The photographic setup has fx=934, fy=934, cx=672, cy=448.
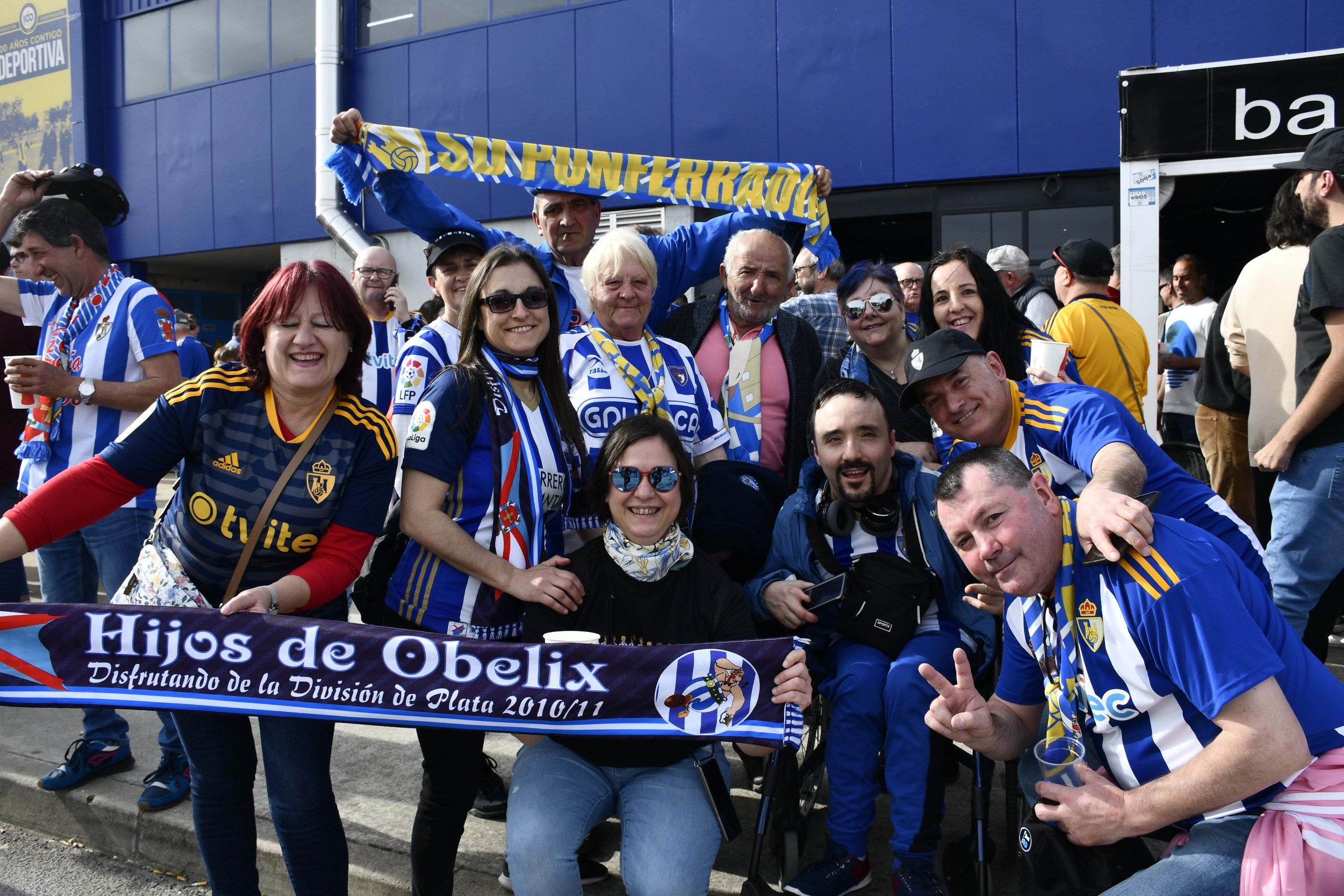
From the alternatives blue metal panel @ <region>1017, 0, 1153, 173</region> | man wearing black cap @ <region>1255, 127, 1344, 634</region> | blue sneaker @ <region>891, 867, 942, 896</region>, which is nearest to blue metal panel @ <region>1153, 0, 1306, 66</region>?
blue metal panel @ <region>1017, 0, 1153, 173</region>

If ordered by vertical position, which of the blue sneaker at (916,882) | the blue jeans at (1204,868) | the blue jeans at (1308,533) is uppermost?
the blue jeans at (1308,533)

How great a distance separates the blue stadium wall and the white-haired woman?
28.5 feet

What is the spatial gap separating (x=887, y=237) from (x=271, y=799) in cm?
1226

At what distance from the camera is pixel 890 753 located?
2799 millimetres

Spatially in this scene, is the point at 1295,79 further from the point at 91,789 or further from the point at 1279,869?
the point at 91,789

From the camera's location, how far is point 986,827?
8.63 ft

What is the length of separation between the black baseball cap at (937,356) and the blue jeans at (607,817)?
1.26 m

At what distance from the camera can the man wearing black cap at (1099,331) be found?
14.3ft

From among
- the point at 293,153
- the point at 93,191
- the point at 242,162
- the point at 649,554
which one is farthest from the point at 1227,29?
the point at 242,162

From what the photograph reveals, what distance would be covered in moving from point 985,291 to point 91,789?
3.98 meters

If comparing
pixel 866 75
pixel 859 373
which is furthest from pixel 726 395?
pixel 866 75

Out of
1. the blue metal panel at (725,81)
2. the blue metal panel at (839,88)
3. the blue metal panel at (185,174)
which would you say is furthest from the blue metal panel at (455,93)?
the blue metal panel at (185,174)

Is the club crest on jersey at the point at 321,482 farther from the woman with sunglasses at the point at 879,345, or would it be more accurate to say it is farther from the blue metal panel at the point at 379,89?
the blue metal panel at the point at 379,89

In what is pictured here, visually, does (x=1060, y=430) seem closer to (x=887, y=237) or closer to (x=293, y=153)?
(x=887, y=237)
